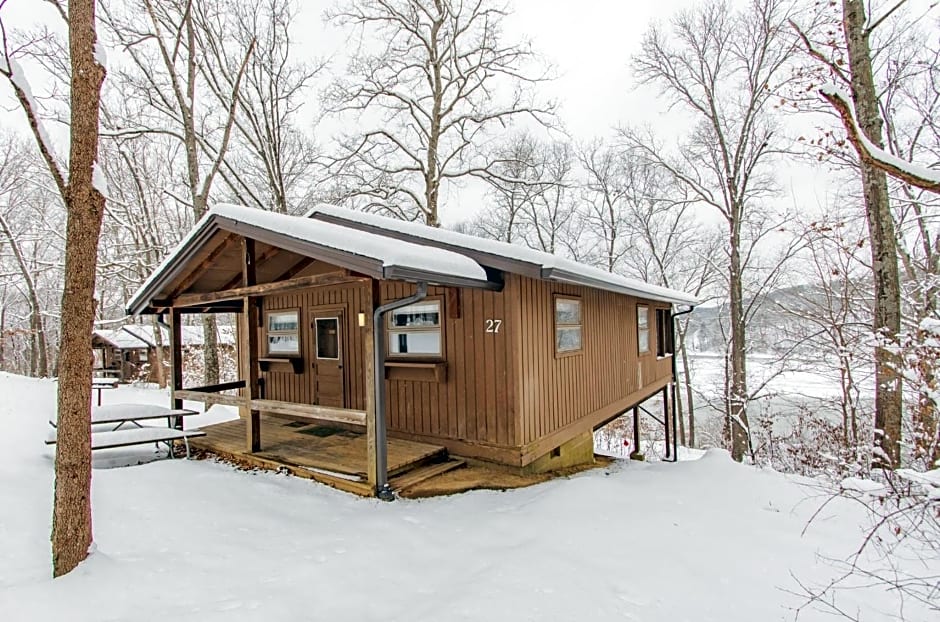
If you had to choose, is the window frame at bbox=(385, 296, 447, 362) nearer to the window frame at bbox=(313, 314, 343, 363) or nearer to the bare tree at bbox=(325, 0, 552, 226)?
the window frame at bbox=(313, 314, 343, 363)

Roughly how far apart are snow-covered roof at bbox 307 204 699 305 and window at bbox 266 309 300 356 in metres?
1.70

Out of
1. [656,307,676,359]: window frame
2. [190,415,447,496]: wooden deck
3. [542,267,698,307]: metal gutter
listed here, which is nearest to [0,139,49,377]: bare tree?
[190,415,447,496]: wooden deck

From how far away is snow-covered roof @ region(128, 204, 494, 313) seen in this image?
402 cm

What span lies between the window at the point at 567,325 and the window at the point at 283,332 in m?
4.12

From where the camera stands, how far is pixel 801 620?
8.77 ft

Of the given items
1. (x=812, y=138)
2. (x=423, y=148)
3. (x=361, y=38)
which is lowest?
(x=812, y=138)

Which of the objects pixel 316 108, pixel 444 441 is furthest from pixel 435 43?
pixel 444 441

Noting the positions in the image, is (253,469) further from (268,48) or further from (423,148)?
(268,48)

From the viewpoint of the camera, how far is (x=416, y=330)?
6062mm

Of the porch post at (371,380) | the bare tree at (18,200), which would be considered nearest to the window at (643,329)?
the porch post at (371,380)

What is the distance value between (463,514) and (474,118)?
42.0ft

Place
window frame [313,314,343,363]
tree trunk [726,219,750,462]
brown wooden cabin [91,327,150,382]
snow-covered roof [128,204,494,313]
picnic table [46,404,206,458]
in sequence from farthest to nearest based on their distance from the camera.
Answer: brown wooden cabin [91,327,150,382] → tree trunk [726,219,750,462] → window frame [313,314,343,363] → picnic table [46,404,206,458] → snow-covered roof [128,204,494,313]

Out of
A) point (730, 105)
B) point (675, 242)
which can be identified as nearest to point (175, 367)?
point (730, 105)

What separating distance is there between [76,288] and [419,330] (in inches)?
143
